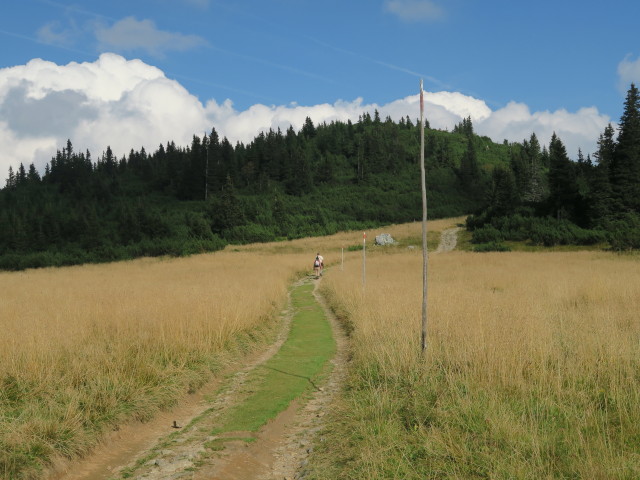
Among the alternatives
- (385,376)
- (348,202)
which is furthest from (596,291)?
(348,202)

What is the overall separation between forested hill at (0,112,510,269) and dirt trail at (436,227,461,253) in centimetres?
2229

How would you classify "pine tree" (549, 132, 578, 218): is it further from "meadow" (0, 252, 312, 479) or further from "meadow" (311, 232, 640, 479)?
"meadow" (0, 252, 312, 479)

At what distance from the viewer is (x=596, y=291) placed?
13.8m

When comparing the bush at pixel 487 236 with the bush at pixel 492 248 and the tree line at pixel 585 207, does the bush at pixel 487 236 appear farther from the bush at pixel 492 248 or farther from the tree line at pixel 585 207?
the bush at pixel 492 248

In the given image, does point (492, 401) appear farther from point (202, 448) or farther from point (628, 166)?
point (628, 166)

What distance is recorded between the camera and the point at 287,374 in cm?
828

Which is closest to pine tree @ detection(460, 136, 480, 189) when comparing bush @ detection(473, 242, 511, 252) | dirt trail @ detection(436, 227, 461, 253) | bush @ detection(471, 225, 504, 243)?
dirt trail @ detection(436, 227, 461, 253)

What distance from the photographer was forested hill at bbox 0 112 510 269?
69.8 metres

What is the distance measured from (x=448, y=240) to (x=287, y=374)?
163ft

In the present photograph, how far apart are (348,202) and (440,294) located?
8555cm

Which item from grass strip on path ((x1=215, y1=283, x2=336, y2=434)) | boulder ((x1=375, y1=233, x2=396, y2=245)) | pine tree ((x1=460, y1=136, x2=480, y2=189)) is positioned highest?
pine tree ((x1=460, y1=136, x2=480, y2=189))

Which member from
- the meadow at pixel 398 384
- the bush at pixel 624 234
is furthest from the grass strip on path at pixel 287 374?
the bush at pixel 624 234

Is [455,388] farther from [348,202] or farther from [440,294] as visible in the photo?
[348,202]

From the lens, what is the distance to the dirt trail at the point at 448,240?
1928 inches
